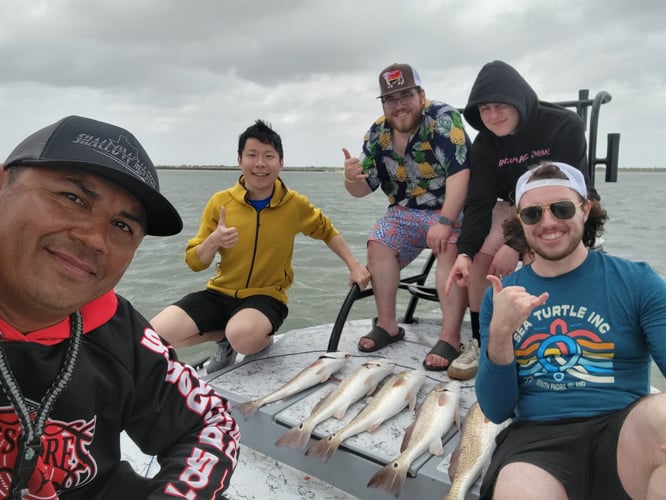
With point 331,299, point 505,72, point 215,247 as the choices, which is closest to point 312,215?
point 215,247

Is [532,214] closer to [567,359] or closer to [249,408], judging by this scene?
[567,359]

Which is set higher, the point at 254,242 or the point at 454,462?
the point at 254,242

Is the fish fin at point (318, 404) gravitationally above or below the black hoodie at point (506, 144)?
below

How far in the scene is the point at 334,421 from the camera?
8.38ft

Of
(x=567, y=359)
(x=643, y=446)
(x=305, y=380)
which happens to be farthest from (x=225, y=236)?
(x=643, y=446)

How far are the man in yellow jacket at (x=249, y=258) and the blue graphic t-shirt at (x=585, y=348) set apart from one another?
168 centimetres

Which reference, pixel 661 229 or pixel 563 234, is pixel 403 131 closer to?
pixel 563 234

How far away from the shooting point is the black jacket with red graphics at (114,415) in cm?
116

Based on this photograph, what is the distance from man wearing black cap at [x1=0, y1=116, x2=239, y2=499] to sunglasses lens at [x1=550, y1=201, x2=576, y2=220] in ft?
4.71

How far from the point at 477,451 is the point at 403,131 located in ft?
7.36

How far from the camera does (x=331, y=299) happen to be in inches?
330

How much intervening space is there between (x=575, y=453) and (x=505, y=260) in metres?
1.39

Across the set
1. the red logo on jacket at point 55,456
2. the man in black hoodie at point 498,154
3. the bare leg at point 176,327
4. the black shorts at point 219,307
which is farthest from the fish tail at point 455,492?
the bare leg at point 176,327

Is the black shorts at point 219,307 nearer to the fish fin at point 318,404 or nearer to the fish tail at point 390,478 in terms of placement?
the fish fin at point 318,404
